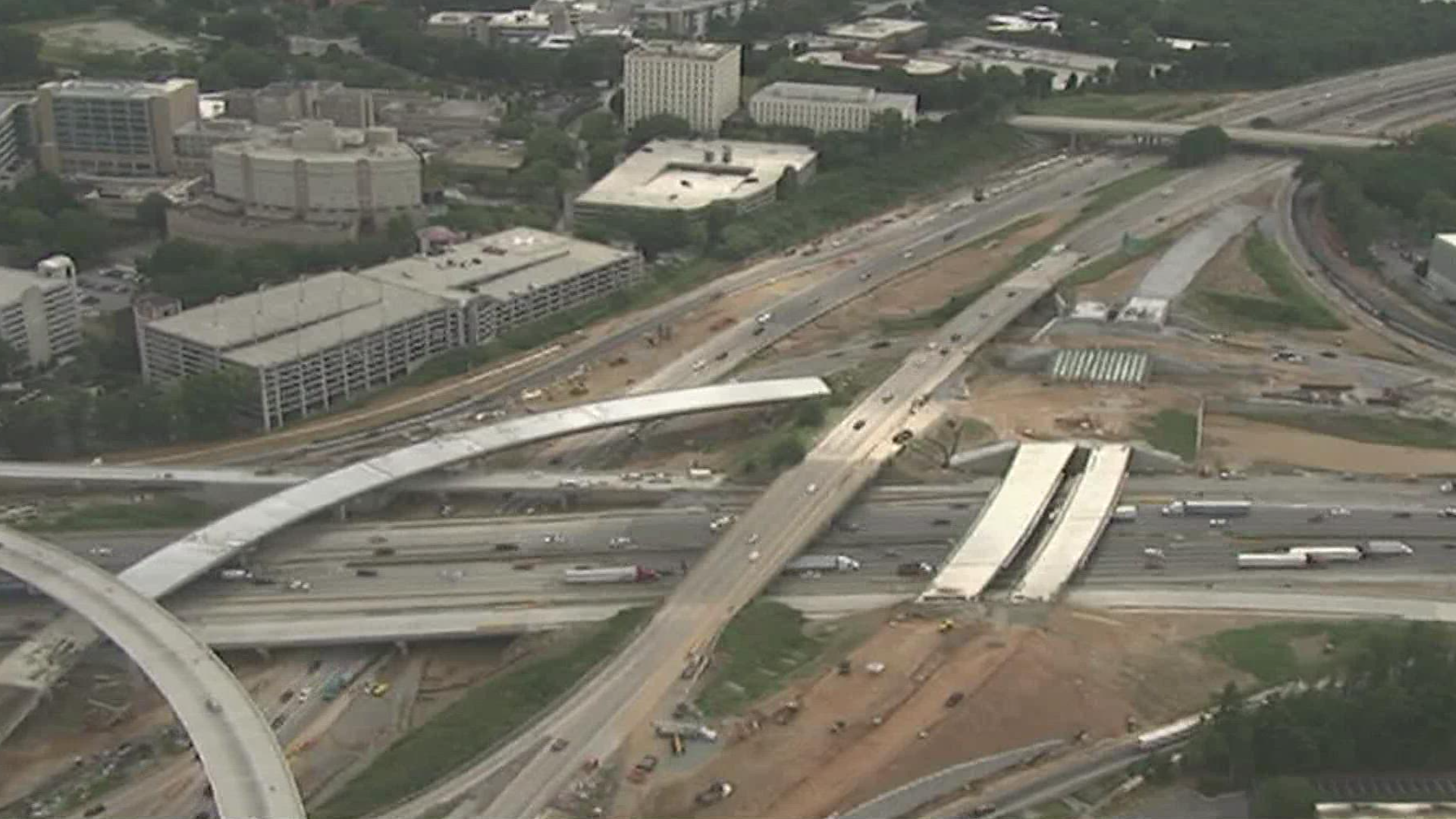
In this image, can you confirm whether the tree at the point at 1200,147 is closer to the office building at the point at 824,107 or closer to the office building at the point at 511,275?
the office building at the point at 824,107

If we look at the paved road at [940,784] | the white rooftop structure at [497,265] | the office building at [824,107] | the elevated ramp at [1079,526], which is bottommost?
the paved road at [940,784]

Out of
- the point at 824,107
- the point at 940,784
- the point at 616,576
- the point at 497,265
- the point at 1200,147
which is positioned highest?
the point at 824,107

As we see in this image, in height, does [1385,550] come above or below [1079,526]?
below

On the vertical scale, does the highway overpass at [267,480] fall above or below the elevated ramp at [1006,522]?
below

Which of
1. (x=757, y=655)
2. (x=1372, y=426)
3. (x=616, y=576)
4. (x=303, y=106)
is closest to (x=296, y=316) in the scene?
(x=616, y=576)

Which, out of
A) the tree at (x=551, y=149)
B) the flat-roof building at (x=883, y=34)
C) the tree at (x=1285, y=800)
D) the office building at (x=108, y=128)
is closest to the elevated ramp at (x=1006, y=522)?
the tree at (x=1285, y=800)

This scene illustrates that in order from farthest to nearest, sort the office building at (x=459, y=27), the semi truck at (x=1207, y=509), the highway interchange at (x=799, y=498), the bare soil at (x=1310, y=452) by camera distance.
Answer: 1. the office building at (x=459, y=27)
2. the bare soil at (x=1310, y=452)
3. the semi truck at (x=1207, y=509)
4. the highway interchange at (x=799, y=498)

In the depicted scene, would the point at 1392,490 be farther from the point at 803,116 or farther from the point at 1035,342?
the point at 803,116

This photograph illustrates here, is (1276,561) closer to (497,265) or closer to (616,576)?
(616,576)
